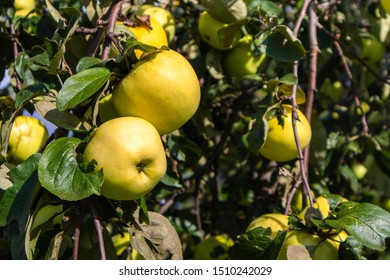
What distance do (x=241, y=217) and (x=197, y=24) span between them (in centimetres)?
72

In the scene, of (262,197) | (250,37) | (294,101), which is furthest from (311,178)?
(294,101)

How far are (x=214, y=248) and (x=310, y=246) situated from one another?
790 mm

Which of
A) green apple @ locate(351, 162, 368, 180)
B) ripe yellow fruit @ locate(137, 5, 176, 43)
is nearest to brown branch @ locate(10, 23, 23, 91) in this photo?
ripe yellow fruit @ locate(137, 5, 176, 43)

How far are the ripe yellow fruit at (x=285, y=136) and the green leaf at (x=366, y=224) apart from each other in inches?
12.1

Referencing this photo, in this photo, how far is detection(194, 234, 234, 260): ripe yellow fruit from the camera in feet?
6.62

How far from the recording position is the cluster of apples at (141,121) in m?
1.07

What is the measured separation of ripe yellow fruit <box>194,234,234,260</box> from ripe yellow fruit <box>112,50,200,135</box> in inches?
36.1

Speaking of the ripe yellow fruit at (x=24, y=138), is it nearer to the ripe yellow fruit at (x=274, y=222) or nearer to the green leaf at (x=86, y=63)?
the green leaf at (x=86, y=63)

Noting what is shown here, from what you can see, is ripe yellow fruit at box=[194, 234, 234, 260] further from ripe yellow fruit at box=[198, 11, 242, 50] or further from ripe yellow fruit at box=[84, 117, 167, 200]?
ripe yellow fruit at box=[84, 117, 167, 200]

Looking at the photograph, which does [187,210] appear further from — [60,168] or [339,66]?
[60,168]

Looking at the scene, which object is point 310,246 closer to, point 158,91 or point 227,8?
point 158,91

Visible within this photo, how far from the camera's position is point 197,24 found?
2006mm

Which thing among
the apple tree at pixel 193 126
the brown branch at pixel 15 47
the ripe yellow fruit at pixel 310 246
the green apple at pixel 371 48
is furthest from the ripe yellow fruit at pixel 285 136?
the green apple at pixel 371 48

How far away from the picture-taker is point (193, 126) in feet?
6.63
